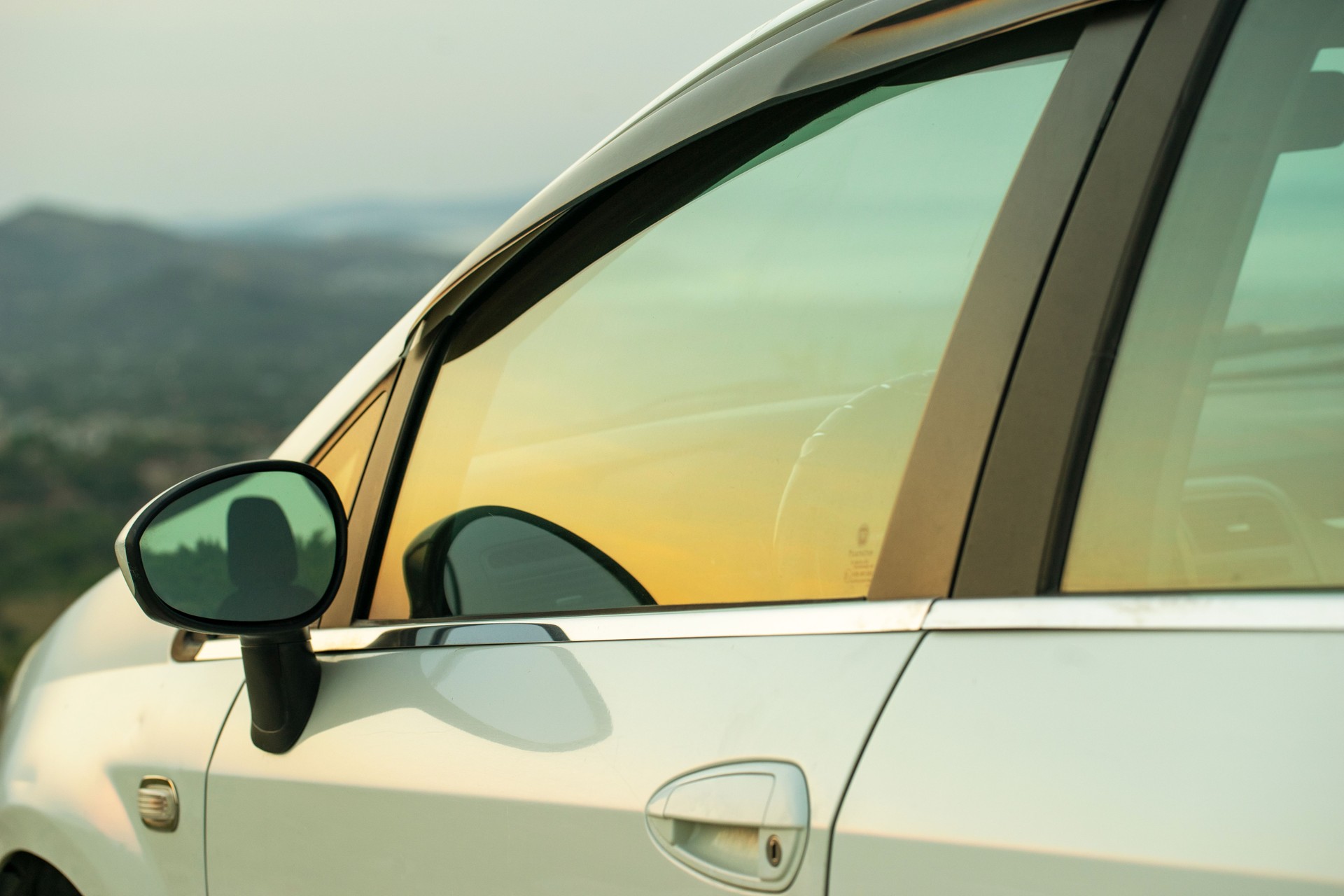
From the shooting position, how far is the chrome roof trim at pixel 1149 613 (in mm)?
827

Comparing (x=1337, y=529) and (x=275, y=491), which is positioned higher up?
(x=1337, y=529)

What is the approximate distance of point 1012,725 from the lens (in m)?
0.91

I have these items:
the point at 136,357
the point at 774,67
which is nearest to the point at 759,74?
the point at 774,67

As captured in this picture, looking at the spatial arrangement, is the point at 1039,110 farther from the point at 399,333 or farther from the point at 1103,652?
the point at 399,333

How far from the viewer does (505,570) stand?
5.53ft

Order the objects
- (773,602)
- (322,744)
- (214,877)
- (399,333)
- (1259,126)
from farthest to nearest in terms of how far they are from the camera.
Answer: (399,333) → (214,877) → (322,744) → (773,602) → (1259,126)

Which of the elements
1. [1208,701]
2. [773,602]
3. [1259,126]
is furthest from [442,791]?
[1259,126]

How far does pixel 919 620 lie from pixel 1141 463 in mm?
234

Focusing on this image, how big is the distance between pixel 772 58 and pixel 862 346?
37cm

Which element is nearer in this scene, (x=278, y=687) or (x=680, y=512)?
(x=680, y=512)

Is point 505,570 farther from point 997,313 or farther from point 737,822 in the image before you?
point 997,313

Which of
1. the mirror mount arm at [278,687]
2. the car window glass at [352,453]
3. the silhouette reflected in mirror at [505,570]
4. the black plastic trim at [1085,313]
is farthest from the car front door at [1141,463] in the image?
the car window glass at [352,453]

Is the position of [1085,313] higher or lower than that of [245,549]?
higher

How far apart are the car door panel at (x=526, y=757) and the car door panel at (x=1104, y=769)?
2.4 inches
